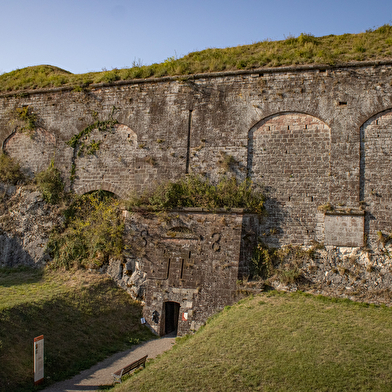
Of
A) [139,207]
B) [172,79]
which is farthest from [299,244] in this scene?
[172,79]

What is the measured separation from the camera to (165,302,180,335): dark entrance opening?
12102mm

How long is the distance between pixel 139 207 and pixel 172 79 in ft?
16.3

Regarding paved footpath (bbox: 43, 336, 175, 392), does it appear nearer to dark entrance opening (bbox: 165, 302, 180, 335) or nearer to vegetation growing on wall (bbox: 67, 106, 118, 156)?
dark entrance opening (bbox: 165, 302, 180, 335)

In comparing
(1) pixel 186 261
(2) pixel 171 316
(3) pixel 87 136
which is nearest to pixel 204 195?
(1) pixel 186 261

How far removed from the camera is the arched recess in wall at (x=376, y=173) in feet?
37.9

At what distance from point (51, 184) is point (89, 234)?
2776mm

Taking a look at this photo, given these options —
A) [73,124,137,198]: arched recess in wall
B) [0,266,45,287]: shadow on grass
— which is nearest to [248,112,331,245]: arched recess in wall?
[73,124,137,198]: arched recess in wall

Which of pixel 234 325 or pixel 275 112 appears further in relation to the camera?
pixel 275 112

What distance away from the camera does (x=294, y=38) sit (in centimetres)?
1448

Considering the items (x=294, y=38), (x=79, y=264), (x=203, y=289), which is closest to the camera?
(x=203, y=289)

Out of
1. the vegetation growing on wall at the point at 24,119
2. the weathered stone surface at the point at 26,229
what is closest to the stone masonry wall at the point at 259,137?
the vegetation growing on wall at the point at 24,119

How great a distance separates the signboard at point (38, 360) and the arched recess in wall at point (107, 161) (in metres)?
6.69

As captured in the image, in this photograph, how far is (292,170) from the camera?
1252 cm

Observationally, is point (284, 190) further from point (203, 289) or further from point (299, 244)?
Answer: point (203, 289)
